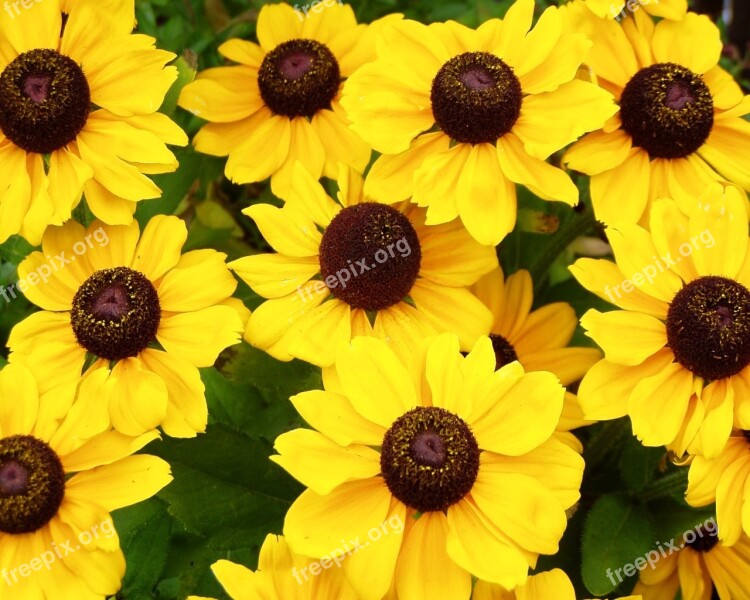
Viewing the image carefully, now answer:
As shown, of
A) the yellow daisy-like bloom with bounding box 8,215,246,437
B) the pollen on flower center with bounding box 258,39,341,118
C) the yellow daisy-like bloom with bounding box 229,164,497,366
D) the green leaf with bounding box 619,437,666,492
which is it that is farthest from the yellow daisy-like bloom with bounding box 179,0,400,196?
the green leaf with bounding box 619,437,666,492

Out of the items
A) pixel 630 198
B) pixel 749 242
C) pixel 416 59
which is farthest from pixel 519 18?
pixel 749 242

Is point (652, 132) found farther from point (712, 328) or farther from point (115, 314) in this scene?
point (115, 314)

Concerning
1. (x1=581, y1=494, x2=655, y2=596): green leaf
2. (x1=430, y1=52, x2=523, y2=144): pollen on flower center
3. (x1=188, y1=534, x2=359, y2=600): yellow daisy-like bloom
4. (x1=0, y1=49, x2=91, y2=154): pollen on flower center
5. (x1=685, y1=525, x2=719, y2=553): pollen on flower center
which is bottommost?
(x1=685, y1=525, x2=719, y2=553): pollen on flower center

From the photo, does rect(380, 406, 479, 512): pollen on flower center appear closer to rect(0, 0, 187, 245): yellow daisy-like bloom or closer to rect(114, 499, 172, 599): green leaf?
rect(114, 499, 172, 599): green leaf

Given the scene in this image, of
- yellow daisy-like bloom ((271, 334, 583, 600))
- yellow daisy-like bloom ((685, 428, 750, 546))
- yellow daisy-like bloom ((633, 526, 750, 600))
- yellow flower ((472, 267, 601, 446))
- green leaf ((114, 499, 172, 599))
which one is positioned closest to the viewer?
yellow daisy-like bloom ((271, 334, 583, 600))

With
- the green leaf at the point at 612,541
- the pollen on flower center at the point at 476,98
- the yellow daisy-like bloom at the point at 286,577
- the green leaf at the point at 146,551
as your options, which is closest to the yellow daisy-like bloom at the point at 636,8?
the pollen on flower center at the point at 476,98

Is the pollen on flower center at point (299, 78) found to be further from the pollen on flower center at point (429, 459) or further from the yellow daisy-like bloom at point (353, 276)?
the pollen on flower center at point (429, 459)

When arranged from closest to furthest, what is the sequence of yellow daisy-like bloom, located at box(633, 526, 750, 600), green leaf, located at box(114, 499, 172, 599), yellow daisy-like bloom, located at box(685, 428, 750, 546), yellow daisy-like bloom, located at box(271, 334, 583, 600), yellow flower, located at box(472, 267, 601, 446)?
1. yellow daisy-like bloom, located at box(271, 334, 583, 600)
2. yellow daisy-like bloom, located at box(685, 428, 750, 546)
3. green leaf, located at box(114, 499, 172, 599)
4. yellow daisy-like bloom, located at box(633, 526, 750, 600)
5. yellow flower, located at box(472, 267, 601, 446)
